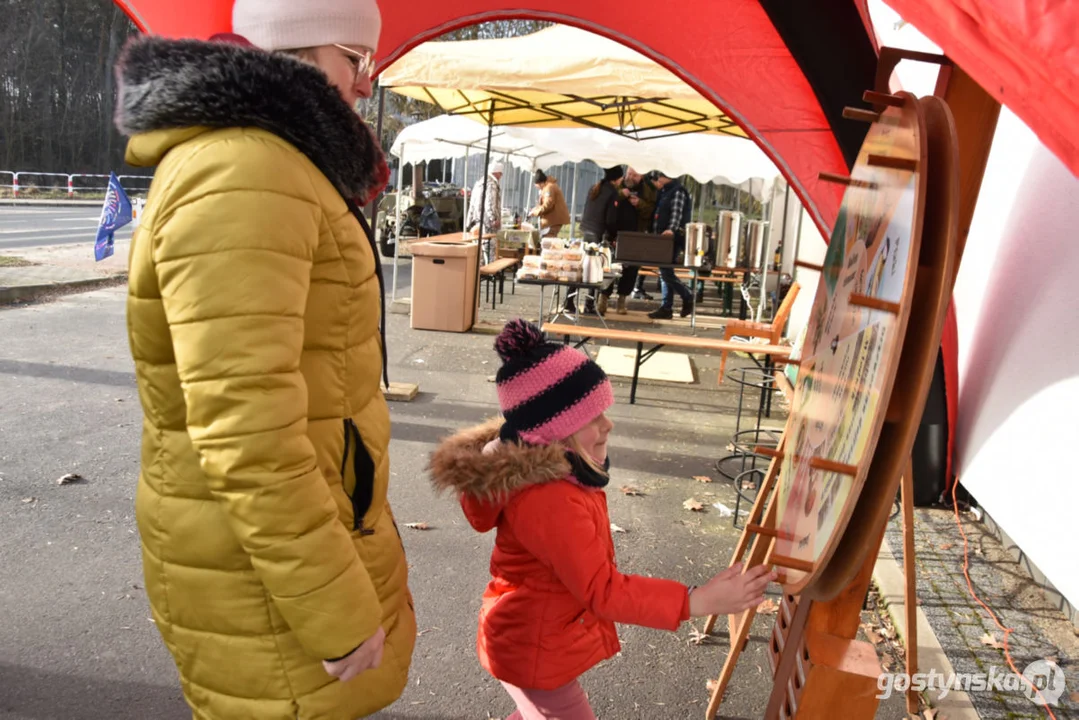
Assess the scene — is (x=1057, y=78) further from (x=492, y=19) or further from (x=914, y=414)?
(x=492, y=19)

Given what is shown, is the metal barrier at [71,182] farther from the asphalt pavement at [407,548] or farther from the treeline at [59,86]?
the asphalt pavement at [407,548]

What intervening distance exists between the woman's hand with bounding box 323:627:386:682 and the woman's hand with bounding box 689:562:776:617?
0.64 metres

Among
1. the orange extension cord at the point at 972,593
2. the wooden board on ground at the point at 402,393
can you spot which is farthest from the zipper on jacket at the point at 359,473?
the wooden board on ground at the point at 402,393

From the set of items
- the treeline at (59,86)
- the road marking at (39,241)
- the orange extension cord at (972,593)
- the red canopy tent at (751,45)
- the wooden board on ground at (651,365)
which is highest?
the treeline at (59,86)

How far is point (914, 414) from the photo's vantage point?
1.12 meters

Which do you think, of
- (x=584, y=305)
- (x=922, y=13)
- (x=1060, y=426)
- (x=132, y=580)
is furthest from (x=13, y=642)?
(x=584, y=305)

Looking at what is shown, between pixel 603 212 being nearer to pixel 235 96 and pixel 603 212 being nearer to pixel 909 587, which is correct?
pixel 909 587

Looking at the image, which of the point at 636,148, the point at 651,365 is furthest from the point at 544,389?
the point at 636,148

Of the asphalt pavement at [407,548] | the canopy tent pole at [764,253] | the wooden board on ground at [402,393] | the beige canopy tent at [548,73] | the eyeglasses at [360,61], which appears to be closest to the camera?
the eyeglasses at [360,61]

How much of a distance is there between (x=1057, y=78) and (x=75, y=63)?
44.6m

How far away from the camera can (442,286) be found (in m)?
10.6

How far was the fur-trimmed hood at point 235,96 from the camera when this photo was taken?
138cm

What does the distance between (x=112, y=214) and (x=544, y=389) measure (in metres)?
10.4

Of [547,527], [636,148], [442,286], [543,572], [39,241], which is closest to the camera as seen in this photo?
[547,527]
